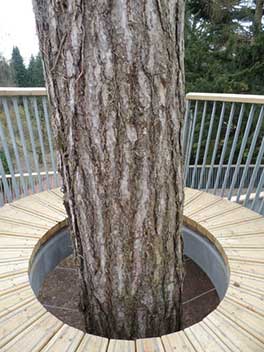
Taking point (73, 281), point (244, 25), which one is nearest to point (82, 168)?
point (73, 281)

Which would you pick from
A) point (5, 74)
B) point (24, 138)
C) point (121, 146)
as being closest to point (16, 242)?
point (121, 146)

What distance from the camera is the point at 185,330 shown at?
122cm

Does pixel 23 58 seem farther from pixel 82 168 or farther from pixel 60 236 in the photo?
pixel 82 168

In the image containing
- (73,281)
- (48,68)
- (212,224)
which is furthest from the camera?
(73,281)

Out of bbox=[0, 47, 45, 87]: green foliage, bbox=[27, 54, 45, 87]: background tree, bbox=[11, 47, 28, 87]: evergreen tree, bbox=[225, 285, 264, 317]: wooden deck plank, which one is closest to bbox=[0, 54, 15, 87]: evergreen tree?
bbox=[0, 47, 45, 87]: green foliage

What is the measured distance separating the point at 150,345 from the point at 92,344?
9.2 inches

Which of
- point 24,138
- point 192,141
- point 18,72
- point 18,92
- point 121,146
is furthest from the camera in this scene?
point 18,72

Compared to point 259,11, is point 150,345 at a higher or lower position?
lower

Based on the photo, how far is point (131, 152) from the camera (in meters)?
1.12

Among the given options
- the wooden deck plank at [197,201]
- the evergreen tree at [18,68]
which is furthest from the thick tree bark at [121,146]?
the evergreen tree at [18,68]

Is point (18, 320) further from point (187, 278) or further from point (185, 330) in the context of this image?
point (187, 278)

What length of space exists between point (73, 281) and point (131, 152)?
1718 millimetres

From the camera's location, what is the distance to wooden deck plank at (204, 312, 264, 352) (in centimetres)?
113

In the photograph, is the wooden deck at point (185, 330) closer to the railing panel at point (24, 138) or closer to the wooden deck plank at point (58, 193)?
the wooden deck plank at point (58, 193)
